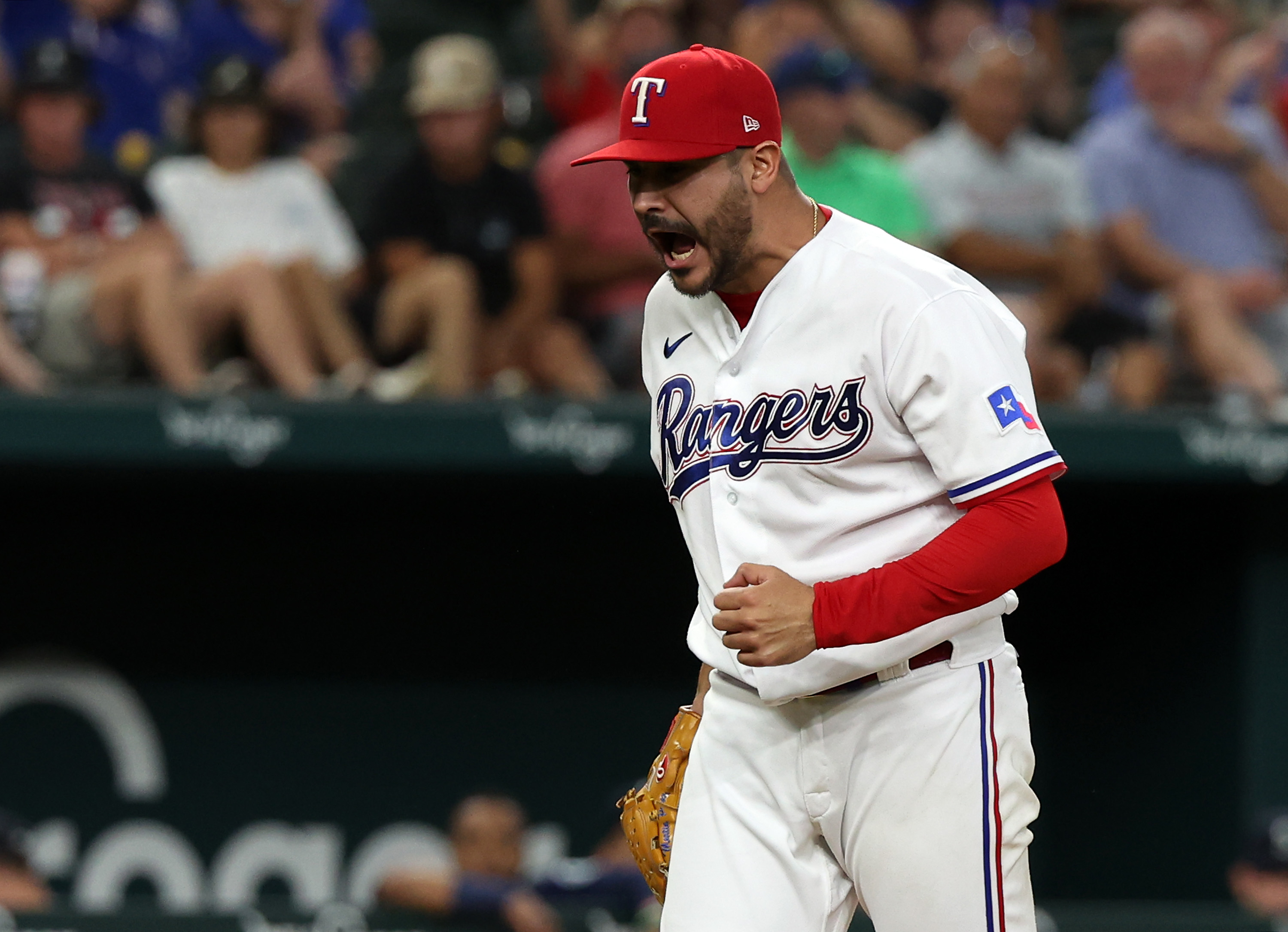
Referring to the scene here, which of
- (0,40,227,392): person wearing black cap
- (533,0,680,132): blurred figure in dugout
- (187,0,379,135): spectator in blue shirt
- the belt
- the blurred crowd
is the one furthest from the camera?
(187,0,379,135): spectator in blue shirt

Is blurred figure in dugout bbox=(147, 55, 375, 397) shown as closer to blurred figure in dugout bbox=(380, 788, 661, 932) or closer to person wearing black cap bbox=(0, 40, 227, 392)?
person wearing black cap bbox=(0, 40, 227, 392)

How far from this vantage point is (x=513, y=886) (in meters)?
5.39

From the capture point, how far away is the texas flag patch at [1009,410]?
8.14 ft

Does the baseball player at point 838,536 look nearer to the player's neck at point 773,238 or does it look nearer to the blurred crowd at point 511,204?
the player's neck at point 773,238

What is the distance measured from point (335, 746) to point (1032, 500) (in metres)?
4.08

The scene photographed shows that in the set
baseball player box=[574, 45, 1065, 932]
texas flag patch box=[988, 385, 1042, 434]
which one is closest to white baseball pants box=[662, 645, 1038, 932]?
baseball player box=[574, 45, 1065, 932]

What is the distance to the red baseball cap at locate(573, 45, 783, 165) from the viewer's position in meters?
2.57

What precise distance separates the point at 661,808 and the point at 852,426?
0.73m

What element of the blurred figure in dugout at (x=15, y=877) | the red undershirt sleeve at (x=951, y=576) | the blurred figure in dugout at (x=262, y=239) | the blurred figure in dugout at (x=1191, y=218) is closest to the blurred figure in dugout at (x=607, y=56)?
the blurred figure in dugout at (x=262, y=239)

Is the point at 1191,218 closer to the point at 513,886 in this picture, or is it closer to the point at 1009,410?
the point at 513,886

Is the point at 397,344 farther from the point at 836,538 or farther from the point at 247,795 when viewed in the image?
the point at 836,538

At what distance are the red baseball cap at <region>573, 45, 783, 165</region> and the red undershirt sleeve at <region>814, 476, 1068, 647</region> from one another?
637 mm

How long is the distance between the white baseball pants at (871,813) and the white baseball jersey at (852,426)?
8 cm

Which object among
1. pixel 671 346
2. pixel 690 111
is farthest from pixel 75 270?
pixel 690 111
